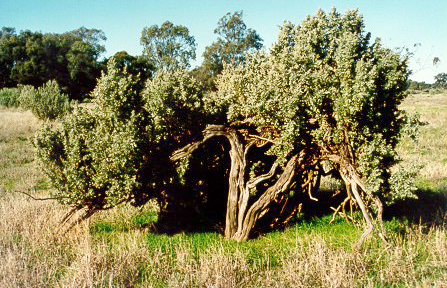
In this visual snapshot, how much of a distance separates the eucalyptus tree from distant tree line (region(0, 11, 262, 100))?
59.9 meters

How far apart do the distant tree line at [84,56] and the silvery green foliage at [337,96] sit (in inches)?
2377

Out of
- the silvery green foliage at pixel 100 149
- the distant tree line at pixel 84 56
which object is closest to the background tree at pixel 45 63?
the distant tree line at pixel 84 56

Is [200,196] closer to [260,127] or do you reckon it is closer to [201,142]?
[201,142]

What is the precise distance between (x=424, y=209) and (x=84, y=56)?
78.9 metres

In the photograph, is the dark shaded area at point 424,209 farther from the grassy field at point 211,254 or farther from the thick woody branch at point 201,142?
the thick woody branch at point 201,142

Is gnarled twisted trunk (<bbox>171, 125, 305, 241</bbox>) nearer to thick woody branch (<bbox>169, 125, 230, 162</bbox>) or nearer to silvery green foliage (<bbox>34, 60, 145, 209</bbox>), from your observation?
thick woody branch (<bbox>169, 125, 230, 162</bbox>)

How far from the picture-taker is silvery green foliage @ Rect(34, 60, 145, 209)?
10289 millimetres

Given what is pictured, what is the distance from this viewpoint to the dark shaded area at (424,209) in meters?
12.4

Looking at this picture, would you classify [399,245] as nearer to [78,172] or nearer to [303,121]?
[303,121]

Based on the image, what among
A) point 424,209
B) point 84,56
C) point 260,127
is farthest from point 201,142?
point 84,56

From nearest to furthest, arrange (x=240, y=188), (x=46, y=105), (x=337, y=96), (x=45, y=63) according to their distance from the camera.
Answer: (x=337, y=96)
(x=240, y=188)
(x=46, y=105)
(x=45, y=63)

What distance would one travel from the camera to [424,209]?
1349 centimetres

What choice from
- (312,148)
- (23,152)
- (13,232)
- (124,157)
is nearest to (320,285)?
(312,148)

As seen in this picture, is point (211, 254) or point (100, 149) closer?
point (211, 254)
